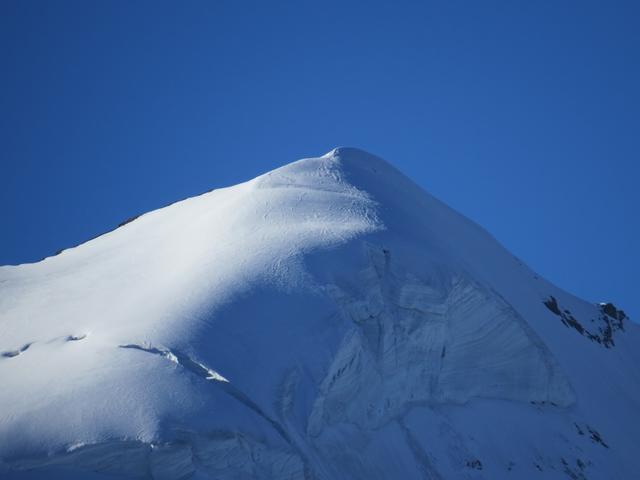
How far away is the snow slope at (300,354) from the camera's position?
1816 cm

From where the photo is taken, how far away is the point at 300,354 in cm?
2181

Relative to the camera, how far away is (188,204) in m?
34.3

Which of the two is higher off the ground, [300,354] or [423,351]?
[300,354]

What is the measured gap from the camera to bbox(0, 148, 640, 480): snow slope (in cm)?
1816

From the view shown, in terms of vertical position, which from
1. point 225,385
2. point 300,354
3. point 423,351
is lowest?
point 423,351

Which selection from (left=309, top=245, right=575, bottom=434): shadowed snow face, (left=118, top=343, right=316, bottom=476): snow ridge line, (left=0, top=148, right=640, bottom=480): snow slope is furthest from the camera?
(left=309, top=245, right=575, bottom=434): shadowed snow face

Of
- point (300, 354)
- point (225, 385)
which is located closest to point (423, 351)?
point (300, 354)

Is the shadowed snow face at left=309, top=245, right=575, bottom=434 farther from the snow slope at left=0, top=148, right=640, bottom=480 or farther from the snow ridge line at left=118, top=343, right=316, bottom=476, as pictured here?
the snow ridge line at left=118, top=343, right=316, bottom=476

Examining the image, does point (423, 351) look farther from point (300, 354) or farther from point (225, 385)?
point (225, 385)

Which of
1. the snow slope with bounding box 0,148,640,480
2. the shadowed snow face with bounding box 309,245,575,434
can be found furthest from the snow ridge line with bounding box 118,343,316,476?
the shadowed snow face with bounding box 309,245,575,434

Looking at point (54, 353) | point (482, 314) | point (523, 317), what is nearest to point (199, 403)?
point (54, 353)

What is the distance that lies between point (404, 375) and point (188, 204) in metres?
13.5

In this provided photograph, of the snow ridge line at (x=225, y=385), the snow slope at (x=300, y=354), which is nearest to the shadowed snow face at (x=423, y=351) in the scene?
the snow slope at (x=300, y=354)

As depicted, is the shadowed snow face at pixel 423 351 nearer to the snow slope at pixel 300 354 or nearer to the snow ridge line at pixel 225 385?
the snow slope at pixel 300 354
